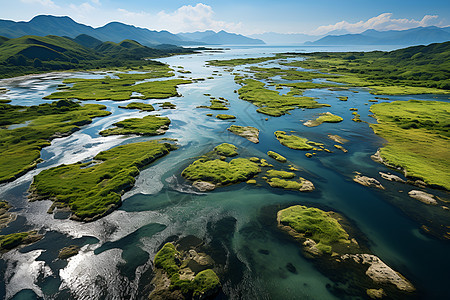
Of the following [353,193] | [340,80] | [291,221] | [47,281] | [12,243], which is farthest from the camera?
[340,80]

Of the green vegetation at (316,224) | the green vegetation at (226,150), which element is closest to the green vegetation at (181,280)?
the green vegetation at (316,224)

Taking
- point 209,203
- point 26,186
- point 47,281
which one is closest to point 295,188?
point 209,203

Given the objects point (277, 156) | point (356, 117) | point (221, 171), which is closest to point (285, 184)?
point (277, 156)

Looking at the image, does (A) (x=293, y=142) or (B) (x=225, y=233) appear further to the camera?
(A) (x=293, y=142)

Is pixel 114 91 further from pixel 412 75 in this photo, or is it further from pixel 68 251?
pixel 412 75

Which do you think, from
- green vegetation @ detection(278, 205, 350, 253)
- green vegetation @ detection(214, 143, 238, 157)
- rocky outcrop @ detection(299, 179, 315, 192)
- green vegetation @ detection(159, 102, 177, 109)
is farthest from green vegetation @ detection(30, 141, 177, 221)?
green vegetation @ detection(159, 102, 177, 109)

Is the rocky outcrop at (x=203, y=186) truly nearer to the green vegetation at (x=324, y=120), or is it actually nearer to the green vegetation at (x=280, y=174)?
the green vegetation at (x=280, y=174)

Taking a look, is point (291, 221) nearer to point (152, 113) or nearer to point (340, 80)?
point (152, 113)
